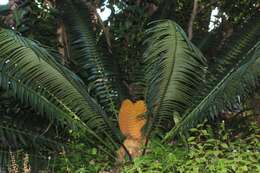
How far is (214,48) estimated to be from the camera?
22.7ft

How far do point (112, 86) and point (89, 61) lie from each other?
418mm

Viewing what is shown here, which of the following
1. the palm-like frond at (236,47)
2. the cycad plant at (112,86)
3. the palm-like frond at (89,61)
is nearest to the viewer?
the cycad plant at (112,86)

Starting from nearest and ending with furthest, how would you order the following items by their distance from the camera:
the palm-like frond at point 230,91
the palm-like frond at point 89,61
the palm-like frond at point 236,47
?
the palm-like frond at point 230,91, the palm-like frond at point 236,47, the palm-like frond at point 89,61

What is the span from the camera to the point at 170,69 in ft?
17.1

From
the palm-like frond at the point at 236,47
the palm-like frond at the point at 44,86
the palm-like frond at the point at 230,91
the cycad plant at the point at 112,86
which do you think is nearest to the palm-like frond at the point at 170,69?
the cycad plant at the point at 112,86

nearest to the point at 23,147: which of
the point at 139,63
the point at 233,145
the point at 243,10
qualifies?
the point at 139,63

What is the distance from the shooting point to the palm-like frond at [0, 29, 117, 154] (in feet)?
16.2

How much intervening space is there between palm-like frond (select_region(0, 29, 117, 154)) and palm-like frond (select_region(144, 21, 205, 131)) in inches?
26.9

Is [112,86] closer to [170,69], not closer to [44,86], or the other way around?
[44,86]

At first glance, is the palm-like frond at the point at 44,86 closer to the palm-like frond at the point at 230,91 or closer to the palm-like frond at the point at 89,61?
the palm-like frond at the point at 89,61

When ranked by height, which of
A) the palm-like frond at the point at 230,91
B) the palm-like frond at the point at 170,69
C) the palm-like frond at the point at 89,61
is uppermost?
the palm-like frond at the point at 89,61

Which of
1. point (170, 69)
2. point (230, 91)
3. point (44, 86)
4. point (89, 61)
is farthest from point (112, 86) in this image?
point (230, 91)

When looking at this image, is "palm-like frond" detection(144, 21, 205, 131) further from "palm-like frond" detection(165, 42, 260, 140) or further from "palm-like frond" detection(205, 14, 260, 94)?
"palm-like frond" detection(205, 14, 260, 94)

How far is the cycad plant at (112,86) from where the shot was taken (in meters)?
4.93
